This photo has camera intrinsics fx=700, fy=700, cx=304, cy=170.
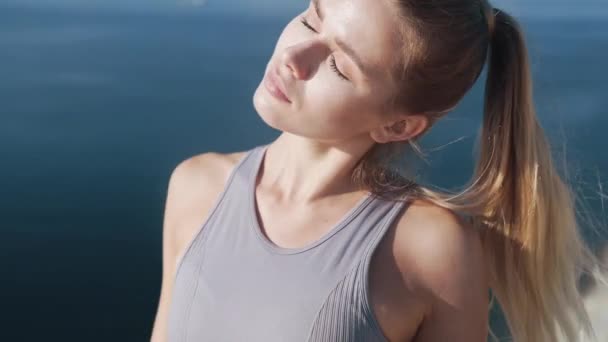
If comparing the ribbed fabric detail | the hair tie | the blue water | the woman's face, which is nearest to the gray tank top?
the ribbed fabric detail

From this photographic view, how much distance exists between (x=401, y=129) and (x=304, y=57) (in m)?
0.16

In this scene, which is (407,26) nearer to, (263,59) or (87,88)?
(263,59)

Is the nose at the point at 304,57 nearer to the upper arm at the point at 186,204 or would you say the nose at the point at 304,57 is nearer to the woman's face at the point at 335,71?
the woman's face at the point at 335,71

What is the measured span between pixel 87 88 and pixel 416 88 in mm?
1864

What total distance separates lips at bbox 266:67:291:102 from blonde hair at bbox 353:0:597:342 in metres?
0.13

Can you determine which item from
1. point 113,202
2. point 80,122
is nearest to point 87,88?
point 80,122

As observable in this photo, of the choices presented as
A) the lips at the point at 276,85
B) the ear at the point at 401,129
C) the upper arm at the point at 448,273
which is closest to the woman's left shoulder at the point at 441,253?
the upper arm at the point at 448,273

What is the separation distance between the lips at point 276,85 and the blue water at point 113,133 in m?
0.77

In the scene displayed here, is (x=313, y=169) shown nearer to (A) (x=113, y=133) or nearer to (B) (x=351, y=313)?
(B) (x=351, y=313)

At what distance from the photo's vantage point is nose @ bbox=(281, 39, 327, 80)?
79cm

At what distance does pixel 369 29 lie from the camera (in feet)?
2.52

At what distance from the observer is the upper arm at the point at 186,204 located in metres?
0.95

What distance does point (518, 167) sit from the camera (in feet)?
2.86

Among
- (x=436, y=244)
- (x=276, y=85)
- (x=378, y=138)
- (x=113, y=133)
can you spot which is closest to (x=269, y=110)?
(x=276, y=85)
